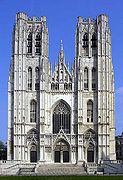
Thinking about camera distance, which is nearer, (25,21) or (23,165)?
(23,165)

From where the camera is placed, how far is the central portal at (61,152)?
313 feet

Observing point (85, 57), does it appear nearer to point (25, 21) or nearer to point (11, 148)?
point (25, 21)

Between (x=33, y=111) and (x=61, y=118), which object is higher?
(x=33, y=111)

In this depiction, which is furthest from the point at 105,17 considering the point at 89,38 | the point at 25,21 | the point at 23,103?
the point at 23,103

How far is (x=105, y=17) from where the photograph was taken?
99.5m

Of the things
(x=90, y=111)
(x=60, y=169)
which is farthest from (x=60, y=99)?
(x=60, y=169)

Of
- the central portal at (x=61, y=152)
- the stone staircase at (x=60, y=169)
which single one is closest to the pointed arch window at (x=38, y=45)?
the central portal at (x=61, y=152)

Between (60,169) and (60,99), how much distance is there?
13745mm

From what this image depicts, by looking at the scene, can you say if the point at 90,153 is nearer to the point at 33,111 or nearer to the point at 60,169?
the point at 60,169

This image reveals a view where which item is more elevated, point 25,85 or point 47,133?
point 25,85

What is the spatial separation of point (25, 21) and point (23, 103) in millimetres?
14180

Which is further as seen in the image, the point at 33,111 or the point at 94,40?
the point at 94,40

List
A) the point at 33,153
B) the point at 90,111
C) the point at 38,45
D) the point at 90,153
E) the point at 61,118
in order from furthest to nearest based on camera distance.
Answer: the point at 38,45
the point at 61,118
the point at 90,111
the point at 90,153
the point at 33,153

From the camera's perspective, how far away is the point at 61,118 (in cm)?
9662
